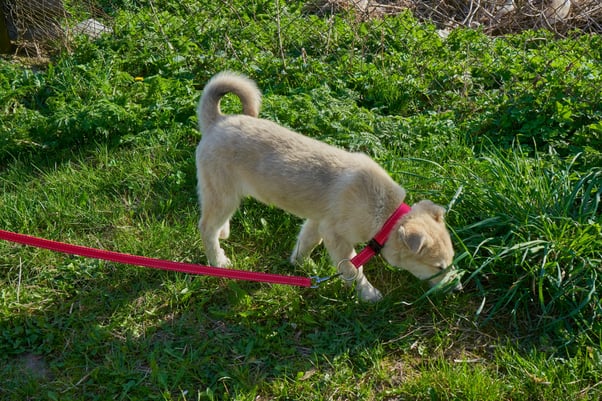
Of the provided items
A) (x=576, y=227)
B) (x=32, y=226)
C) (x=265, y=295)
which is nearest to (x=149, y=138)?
(x=32, y=226)

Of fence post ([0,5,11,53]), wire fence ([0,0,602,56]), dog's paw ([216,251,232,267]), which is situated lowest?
dog's paw ([216,251,232,267])

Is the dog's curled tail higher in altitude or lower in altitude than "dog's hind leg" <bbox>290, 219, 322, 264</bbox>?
higher

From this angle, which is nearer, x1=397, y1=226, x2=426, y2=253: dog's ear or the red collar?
x1=397, y1=226, x2=426, y2=253: dog's ear

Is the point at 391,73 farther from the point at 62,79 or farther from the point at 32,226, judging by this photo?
the point at 32,226

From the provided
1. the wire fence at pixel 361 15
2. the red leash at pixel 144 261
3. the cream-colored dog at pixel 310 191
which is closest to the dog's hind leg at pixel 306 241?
the cream-colored dog at pixel 310 191

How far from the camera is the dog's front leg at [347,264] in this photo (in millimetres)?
3760

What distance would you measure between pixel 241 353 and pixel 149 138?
2314 millimetres

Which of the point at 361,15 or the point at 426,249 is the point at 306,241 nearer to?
the point at 426,249

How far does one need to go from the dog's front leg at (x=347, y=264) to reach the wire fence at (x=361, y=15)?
339 cm

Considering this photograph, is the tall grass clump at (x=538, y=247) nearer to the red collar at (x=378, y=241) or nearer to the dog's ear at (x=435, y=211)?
the dog's ear at (x=435, y=211)

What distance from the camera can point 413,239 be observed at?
342 cm

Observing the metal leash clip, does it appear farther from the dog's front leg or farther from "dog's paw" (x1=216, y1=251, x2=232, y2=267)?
"dog's paw" (x1=216, y1=251, x2=232, y2=267)

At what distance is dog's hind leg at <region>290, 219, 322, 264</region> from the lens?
157 inches

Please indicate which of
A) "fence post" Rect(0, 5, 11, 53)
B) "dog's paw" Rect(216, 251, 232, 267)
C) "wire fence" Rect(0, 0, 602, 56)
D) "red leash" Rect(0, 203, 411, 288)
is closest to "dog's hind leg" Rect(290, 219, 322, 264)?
"dog's paw" Rect(216, 251, 232, 267)
